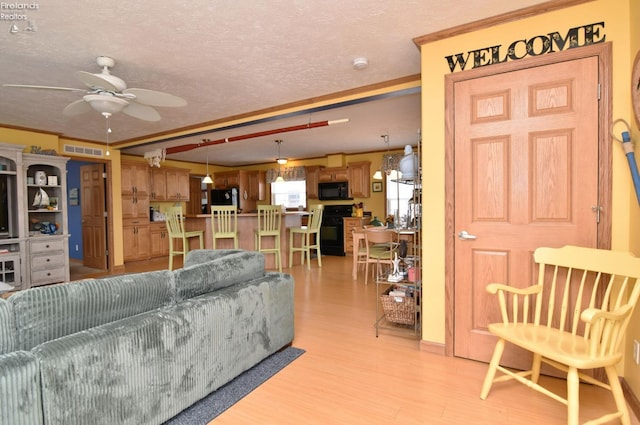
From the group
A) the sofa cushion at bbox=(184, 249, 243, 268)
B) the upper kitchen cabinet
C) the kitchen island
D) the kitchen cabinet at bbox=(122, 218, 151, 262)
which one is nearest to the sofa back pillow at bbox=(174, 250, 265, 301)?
the sofa cushion at bbox=(184, 249, 243, 268)

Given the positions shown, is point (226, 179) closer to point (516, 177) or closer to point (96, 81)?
point (96, 81)

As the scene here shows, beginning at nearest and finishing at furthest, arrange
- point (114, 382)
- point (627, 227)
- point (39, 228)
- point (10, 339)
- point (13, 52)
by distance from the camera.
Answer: point (10, 339), point (114, 382), point (627, 227), point (13, 52), point (39, 228)

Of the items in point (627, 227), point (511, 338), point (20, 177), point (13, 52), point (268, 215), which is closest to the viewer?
point (511, 338)

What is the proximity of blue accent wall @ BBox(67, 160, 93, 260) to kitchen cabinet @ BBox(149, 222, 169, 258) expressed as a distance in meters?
1.45

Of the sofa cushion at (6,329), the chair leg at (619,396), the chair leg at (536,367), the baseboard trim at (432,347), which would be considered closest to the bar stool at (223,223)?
the baseboard trim at (432,347)

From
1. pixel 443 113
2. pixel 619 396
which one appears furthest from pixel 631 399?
pixel 443 113

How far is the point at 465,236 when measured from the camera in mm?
2314

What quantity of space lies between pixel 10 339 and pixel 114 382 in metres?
0.43

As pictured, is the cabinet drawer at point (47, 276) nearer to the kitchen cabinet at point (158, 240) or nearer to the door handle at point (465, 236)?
the kitchen cabinet at point (158, 240)

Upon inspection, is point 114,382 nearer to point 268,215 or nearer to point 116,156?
point 268,215

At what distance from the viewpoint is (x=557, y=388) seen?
Result: 1978mm

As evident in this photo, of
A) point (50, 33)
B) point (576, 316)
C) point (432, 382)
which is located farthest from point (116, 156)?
point (576, 316)

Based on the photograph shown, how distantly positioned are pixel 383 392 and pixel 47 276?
5178 mm

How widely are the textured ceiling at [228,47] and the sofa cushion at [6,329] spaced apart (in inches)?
71.2
